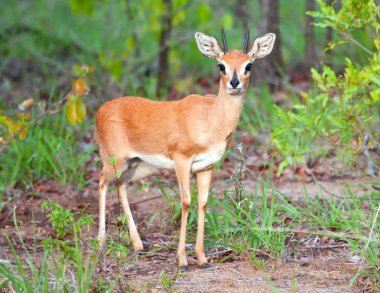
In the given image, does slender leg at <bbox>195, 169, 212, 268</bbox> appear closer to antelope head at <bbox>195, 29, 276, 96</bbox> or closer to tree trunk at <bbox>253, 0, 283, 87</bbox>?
antelope head at <bbox>195, 29, 276, 96</bbox>

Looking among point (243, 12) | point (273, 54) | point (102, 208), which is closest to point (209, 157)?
point (102, 208)

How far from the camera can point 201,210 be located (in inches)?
231

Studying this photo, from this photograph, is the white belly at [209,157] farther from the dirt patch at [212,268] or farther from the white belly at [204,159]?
the dirt patch at [212,268]

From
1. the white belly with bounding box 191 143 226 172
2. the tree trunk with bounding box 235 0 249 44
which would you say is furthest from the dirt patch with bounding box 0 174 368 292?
the tree trunk with bounding box 235 0 249 44

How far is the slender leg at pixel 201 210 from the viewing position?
5758mm

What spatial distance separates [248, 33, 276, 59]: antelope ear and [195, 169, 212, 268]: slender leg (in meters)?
0.87

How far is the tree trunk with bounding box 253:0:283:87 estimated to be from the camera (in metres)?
10.4

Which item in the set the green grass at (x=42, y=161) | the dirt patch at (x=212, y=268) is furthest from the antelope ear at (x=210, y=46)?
the green grass at (x=42, y=161)

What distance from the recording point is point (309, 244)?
20.2ft

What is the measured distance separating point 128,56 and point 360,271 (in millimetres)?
6906

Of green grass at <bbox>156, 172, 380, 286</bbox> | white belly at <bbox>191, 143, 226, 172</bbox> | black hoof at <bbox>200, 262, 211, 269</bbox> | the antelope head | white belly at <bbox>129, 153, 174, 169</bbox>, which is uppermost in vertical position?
the antelope head

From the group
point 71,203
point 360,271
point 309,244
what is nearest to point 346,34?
point 309,244

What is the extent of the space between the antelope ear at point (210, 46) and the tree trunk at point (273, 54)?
436 cm

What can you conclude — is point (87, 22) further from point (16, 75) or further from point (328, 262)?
point (328, 262)
